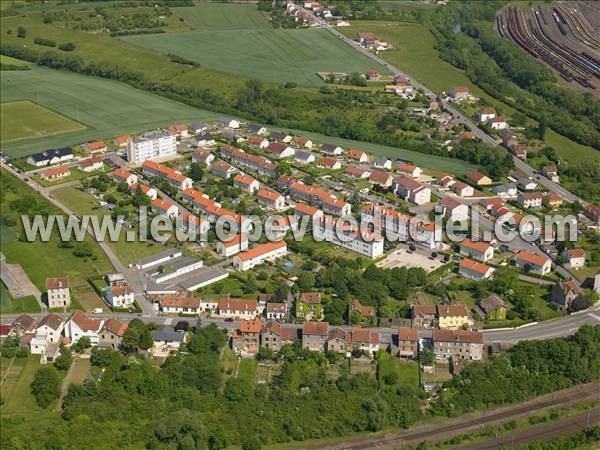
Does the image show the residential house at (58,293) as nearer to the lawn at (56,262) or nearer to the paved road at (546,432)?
the lawn at (56,262)

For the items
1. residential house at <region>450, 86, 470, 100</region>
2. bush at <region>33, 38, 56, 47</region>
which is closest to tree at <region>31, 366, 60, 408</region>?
residential house at <region>450, 86, 470, 100</region>

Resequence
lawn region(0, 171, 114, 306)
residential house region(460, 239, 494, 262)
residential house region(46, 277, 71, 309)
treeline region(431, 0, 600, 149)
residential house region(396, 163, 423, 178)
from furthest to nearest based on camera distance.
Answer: treeline region(431, 0, 600, 149) → residential house region(396, 163, 423, 178) → residential house region(460, 239, 494, 262) → lawn region(0, 171, 114, 306) → residential house region(46, 277, 71, 309)

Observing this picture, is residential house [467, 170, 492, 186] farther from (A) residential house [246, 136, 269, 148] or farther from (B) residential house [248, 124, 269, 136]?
(B) residential house [248, 124, 269, 136]

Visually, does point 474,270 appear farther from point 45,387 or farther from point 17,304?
point 17,304

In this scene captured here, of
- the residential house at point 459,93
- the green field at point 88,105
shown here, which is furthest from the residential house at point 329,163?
the residential house at point 459,93

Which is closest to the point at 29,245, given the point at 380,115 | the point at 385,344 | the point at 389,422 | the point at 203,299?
the point at 203,299

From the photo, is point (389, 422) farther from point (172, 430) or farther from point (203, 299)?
point (203, 299)
